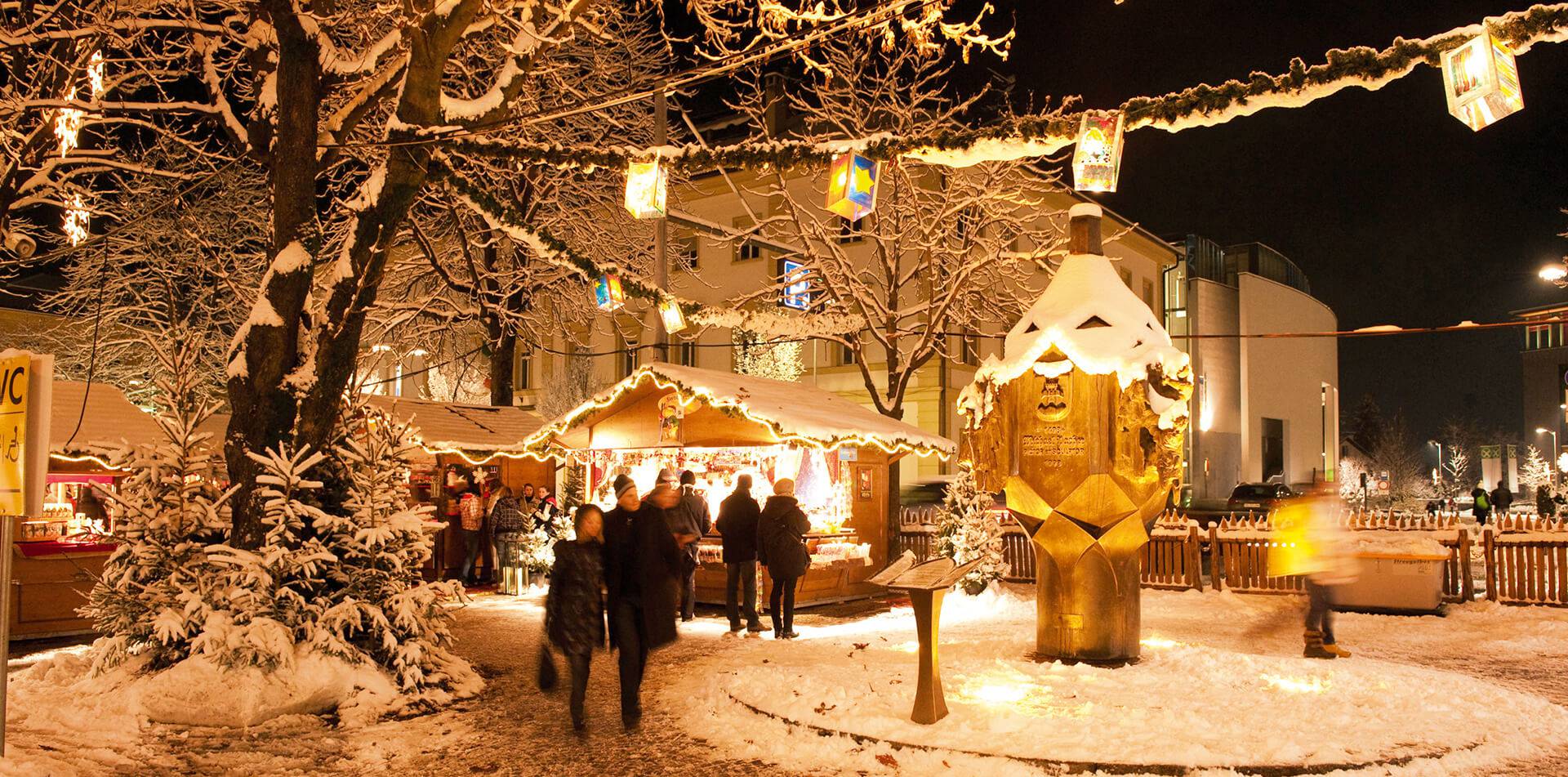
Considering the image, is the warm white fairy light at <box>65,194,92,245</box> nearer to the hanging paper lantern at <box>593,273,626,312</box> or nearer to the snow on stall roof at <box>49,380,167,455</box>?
the snow on stall roof at <box>49,380,167,455</box>

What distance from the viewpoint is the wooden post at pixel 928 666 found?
7332mm

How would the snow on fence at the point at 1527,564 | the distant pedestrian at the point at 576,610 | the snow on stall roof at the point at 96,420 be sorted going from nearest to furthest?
1. the distant pedestrian at the point at 576,610
2. the snow on fence at the point at 1527,564
3. the snow on stall roof at the point at 96,420

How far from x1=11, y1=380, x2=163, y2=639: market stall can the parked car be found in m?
31.0

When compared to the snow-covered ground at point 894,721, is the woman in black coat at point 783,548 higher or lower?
higher

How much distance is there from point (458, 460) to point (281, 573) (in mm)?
11675

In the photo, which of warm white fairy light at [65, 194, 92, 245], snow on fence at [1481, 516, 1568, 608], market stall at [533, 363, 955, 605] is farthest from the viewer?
market stall at [533, 363, 955, 605]

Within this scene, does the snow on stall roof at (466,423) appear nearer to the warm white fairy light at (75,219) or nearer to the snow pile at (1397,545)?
the warm white fairy light at (75,219)

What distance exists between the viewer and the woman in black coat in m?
12.3

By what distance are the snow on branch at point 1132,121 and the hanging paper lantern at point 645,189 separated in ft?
0.51

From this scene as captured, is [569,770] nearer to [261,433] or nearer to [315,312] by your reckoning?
[261,433]

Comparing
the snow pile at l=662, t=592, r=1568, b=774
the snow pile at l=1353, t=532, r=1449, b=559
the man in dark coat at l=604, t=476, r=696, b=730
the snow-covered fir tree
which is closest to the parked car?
the snow pile at l=1353, t=532, r=1449, b=559

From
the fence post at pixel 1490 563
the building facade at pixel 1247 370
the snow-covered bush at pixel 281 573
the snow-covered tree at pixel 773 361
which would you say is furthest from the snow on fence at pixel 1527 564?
the building facade at pixel 1247 370

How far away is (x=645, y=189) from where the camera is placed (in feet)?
33.4

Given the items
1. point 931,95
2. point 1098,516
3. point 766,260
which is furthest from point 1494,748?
point 766,260
